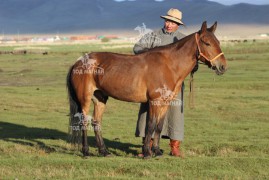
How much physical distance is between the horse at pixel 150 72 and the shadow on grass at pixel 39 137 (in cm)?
142

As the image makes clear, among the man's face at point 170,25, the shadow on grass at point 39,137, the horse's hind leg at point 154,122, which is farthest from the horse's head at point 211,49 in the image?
the shadow on grass at point 39,137

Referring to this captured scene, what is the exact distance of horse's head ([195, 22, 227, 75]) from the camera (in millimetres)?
9523

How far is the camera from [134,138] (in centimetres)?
1307

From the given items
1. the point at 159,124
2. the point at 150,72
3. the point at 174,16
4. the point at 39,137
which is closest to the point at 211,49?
the point at 150,72

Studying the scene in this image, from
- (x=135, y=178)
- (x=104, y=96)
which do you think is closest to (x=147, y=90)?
(x=104, y=96)

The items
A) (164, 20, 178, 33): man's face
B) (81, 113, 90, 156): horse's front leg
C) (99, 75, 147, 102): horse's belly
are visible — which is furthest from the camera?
(164, 20, 178, 33): man's face

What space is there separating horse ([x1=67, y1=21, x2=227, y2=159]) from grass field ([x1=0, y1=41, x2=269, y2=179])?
0.92 m

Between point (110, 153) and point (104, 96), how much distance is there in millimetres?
1065

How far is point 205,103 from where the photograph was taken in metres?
19.7

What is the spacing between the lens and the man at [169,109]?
1057cm

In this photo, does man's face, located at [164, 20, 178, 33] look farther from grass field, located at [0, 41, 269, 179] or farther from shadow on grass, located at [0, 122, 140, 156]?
shadow on grass, located at [0, 122, 140, 156]

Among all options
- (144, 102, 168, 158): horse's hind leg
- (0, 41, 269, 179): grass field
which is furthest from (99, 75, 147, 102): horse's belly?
(0, 41, 269, 179): grass field

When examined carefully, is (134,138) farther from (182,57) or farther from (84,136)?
(182,57)

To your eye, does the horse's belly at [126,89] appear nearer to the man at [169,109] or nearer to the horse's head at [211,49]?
the man at [169,109]
